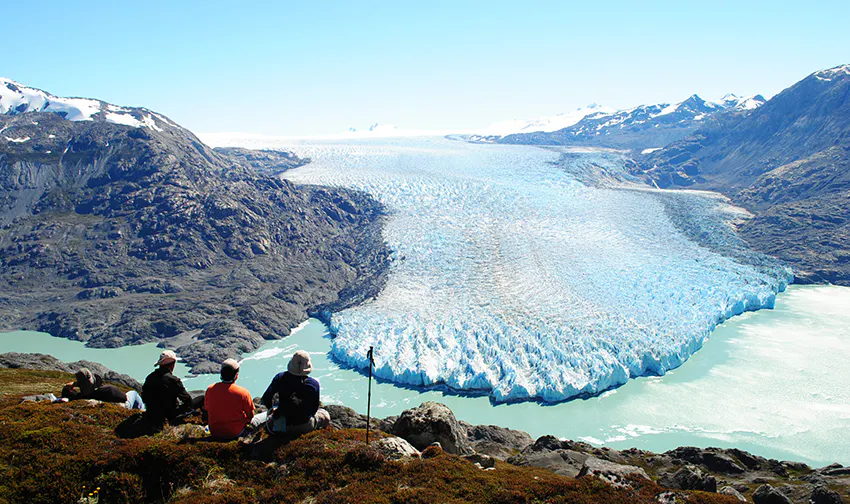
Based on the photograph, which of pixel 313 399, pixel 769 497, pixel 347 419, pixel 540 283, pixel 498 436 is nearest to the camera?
pixel 313 399

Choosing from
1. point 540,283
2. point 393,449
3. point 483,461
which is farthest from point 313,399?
point 540,283

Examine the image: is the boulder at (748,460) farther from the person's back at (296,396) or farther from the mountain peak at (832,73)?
the mountain peak at (832,73)

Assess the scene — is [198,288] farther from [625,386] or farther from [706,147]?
[706,147]

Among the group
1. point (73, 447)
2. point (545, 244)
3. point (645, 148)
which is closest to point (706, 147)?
point (645, 148)

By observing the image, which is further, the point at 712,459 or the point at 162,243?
the point at 162,243

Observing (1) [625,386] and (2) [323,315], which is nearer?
(1) [625,386]

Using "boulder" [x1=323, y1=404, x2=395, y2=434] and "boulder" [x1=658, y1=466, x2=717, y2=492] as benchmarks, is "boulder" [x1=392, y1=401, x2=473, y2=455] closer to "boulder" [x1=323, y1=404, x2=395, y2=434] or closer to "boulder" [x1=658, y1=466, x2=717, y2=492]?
"boulder" [x1=658, y1=466, x2=717, y2=492]

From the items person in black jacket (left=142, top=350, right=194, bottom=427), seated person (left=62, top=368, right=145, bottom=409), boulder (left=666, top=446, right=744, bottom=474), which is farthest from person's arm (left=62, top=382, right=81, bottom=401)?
boulder (left=666, top=446, right=744, bottom=474)

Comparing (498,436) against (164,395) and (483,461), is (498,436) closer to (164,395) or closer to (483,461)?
(483,461)
